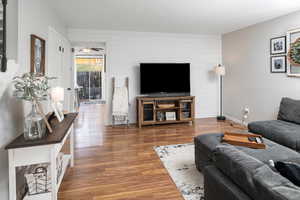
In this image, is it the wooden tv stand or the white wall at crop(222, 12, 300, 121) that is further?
the wooden tv stand

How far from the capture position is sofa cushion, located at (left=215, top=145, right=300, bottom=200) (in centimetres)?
83

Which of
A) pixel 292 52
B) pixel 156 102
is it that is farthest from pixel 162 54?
pixel 292 52

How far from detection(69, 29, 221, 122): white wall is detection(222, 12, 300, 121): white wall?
0.41m

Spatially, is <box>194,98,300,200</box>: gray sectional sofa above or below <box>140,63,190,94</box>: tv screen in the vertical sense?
below

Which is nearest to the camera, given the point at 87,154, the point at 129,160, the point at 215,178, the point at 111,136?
the point at 215,178

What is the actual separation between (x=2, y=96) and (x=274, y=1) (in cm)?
376

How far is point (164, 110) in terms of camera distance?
187 inches

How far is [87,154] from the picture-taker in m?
2.96

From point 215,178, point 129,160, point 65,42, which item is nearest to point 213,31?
point 65,42

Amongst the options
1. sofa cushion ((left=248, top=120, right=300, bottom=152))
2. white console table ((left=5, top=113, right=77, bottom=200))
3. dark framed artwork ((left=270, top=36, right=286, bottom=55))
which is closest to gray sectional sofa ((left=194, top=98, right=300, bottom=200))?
sofa cushion ((left=248, top=120, right=300, bottom=152))

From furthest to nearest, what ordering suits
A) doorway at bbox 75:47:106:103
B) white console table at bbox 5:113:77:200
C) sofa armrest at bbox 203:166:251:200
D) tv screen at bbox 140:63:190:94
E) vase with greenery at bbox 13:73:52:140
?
doorway at bbox 75:47:106:103 < tv screen at bbox 140:63:190:94 < vase with greenery at bbox 13:73:52:140 < white console table at bbox 5:113:77:200 < sofa armrest at bbox 203:166:251:200

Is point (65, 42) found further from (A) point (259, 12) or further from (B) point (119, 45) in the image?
(A) point (259, 12)

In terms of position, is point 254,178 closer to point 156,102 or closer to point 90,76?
point 156,102

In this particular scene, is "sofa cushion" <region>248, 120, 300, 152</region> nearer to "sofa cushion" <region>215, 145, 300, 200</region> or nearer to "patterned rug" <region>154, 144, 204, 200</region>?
"patterned rug" <region>154, 144, 204, 200</region>
